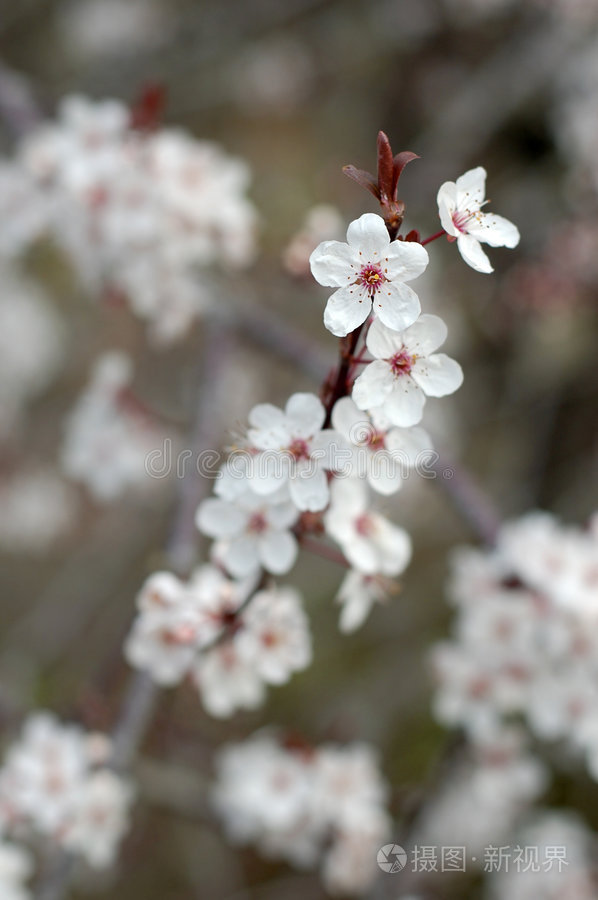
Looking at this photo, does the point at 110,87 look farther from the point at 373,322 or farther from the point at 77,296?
the point at 373,322

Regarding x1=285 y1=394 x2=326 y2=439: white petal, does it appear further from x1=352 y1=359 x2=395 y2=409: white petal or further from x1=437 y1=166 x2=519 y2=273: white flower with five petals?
x1=437 y1=166 x2=519 y2=273: white flower with five petals

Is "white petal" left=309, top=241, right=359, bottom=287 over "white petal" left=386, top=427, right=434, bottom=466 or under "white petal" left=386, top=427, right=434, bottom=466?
over

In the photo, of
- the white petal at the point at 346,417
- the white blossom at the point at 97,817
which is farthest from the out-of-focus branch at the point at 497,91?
the white blossom at the point at 97,817

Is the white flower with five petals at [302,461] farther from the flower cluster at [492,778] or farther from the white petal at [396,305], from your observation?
the flower cluster at [492,778]

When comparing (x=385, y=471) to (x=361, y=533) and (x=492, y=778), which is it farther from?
(x=492, y=778)

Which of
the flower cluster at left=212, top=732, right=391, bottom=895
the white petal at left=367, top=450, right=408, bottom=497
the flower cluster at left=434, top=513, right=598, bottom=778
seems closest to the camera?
the white petal at left=367, top=450, right=408, bottom=497

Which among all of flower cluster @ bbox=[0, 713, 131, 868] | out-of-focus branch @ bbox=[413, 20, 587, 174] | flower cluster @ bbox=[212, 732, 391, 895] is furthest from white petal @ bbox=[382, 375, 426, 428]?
out-of-focus branch @ bbox=[413, 20, 587, 174]
